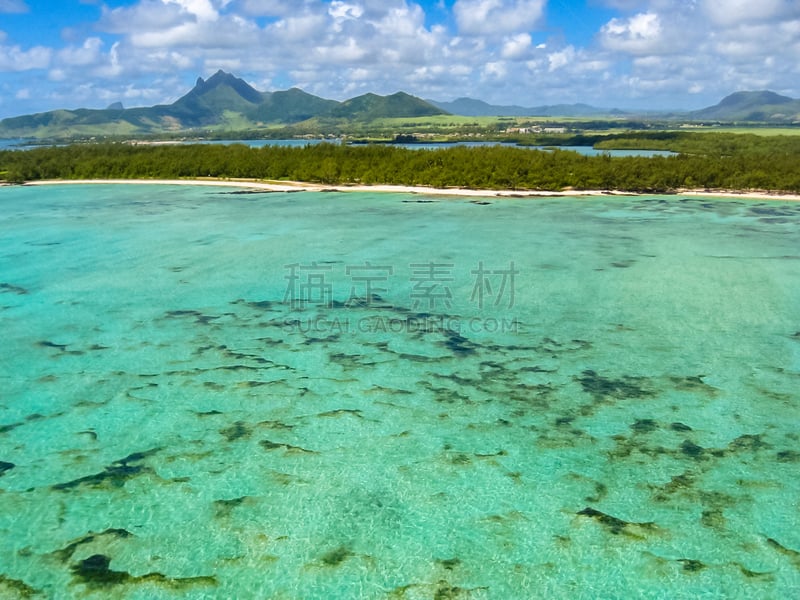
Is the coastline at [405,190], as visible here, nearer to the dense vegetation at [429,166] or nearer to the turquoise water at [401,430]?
the dense vegetation at [429,166]

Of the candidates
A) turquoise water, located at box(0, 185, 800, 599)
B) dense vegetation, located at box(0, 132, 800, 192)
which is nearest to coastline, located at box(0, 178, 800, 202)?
dense vegetation, located at box(0, 132, 800, 192)

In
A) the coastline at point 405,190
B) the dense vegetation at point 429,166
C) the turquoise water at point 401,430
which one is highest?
the dense vegetation at point 429,166

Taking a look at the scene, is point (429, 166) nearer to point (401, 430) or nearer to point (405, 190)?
point (405, 190)

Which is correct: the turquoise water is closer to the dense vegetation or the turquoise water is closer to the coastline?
the coastline

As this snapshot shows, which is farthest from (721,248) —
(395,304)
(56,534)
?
(56,534)

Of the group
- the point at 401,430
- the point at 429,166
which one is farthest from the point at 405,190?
the point at 401,430

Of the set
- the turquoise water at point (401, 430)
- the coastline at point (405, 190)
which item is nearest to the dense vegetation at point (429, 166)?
the coastline at point (405, 190)
